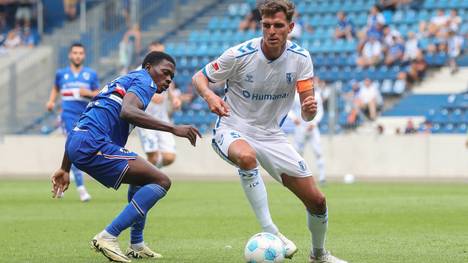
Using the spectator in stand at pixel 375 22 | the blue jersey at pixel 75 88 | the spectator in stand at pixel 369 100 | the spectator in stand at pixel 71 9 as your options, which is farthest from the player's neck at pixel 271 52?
the spectator in stand at pixel 71 9

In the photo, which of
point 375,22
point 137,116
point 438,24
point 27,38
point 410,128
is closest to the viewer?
point 137,116

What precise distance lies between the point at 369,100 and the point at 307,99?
2115 cm

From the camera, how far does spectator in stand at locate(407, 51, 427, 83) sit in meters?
31.7

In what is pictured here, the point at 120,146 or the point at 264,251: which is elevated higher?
the point at 120,146

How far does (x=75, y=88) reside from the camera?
19141 millimetres

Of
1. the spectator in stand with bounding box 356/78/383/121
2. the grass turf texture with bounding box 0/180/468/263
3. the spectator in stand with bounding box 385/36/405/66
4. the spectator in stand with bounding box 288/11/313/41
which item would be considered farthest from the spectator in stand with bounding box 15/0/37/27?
the grass turf texture with bounding box 0/180/468/263

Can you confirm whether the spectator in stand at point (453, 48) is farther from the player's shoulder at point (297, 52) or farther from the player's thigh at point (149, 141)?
the player's shoulder at point (297, 52)

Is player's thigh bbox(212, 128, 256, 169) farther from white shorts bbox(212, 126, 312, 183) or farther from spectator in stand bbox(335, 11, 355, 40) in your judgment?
spectator in stand bbox(335, 11, 355, 40)

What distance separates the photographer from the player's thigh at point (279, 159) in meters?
9.97

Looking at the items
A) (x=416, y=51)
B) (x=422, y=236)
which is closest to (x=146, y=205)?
(x=422, y=236)

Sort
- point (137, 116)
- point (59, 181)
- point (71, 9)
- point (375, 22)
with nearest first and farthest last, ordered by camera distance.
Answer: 1. point (137, 116)
2. point (59, 181)
3. point (375, 22)
4. point (71, 9)

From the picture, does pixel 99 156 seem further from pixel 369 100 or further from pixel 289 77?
pixel 369 100

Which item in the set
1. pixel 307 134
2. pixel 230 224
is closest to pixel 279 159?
pixel 230 224

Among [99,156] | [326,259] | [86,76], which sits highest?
[99,156]
